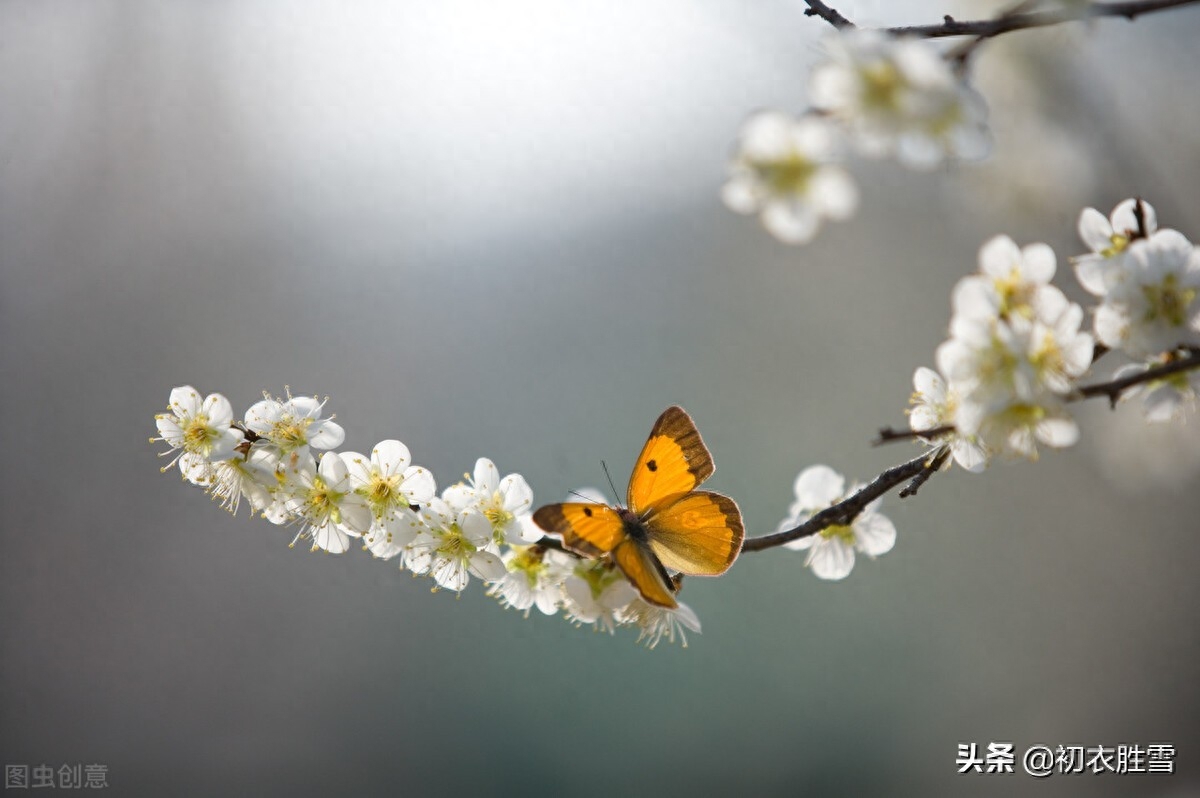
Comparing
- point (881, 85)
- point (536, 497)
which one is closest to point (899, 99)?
point (881, 85)

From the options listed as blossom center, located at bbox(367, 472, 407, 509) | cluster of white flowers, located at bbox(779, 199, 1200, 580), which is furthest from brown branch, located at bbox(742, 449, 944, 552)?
blossom center, located at bbox(367, 472, 407, 509)

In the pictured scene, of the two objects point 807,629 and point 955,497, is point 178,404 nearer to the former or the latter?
point 807,629

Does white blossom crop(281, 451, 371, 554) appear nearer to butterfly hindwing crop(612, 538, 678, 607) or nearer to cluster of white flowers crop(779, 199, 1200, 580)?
butterfly hindwing crop(612, 538, 678, 607)

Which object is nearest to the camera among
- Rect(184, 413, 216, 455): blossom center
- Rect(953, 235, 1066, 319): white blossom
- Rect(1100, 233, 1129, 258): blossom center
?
Rect(953, 235, 1066, 319): white blossom

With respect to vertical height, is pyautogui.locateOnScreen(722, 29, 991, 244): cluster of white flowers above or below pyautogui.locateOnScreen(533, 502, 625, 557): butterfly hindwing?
above

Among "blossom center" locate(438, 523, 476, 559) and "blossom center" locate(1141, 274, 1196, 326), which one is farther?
"blossom center" locate(438, 523, 476, 559)

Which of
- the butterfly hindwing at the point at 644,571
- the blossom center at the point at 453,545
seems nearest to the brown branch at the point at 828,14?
the butterfly hindwing at the point at 644,571

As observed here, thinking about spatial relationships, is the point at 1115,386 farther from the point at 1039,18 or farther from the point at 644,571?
the point at 644,571

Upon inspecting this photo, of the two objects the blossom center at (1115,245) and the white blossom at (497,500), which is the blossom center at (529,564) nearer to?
the white blossom at (497,500)
